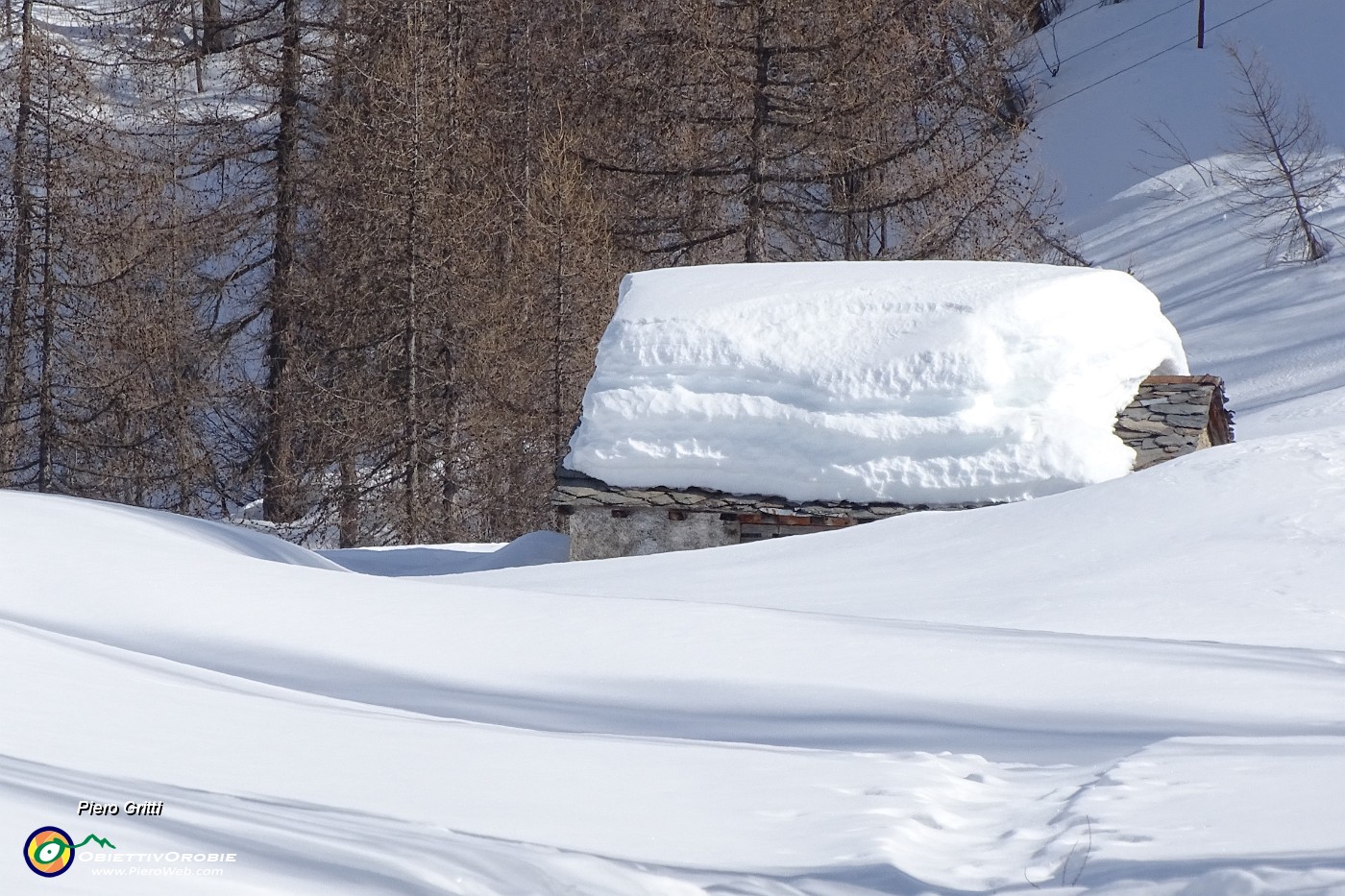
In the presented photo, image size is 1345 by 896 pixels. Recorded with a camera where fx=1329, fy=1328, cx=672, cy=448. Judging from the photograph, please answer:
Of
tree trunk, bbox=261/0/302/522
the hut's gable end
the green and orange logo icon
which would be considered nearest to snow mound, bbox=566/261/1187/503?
the hut's gable end

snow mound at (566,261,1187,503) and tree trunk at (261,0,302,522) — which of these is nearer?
snow mound at (566,261,1187,503)

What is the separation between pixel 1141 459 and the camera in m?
9.99

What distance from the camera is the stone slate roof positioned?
9.85 meters

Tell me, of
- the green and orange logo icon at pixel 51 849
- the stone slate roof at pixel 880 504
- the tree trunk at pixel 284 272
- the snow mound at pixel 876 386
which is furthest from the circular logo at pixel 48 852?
the tree trunk at pixel 284 272

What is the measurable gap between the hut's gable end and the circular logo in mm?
8447

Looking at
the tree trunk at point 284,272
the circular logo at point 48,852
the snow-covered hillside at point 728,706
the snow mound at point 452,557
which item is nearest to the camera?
the circular logo at point 48,852

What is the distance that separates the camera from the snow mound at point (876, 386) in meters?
9.80

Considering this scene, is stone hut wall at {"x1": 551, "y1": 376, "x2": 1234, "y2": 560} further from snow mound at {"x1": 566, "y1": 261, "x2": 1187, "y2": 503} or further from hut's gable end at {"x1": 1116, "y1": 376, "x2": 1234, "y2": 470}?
snow mound at {"x1": 566, "y1": 261, "x2": 1187, "y2": 503}

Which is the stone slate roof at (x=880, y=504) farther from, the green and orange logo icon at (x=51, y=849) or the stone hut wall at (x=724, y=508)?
the green and orange logo icon at (x=51, y=849)

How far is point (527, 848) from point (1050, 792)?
1.52 meters

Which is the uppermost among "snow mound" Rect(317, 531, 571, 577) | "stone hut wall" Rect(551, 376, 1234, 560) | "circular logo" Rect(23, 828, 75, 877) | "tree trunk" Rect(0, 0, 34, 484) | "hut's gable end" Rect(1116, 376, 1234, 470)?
"tree trunk" Rect(0, 0, 34, 484)

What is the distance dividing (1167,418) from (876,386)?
2352mm

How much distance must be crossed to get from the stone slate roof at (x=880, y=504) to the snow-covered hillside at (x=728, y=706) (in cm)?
154

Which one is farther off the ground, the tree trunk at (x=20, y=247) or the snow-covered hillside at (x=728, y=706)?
the tree trunk at (x=20, y=247)
